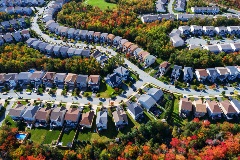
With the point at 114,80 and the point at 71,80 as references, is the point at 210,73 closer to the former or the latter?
the point at 114,80

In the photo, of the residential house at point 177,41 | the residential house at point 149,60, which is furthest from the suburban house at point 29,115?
the residential house at point 177,41

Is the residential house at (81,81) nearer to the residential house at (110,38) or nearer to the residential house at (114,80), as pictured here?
the residential house at (114,80)

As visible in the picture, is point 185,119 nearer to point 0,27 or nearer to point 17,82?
point 17,82

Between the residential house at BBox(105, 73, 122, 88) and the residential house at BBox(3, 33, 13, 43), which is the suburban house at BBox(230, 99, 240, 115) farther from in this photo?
the residential house at BBox(3, 33, 13, 43)

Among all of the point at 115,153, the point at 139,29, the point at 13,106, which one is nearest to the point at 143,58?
the point at 139,29

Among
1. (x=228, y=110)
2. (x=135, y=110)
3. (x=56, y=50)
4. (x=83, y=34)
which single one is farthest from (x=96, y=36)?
(x=228, y=110)

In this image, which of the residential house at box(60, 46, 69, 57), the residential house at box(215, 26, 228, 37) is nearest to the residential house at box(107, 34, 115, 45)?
the residential house at box(60, 46, 69, 57)

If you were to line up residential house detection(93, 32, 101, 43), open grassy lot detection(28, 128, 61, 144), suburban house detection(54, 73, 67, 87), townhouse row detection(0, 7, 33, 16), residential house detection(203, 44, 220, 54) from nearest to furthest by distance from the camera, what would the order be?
open grassy lot detection(28, 128, 61, 144) < suburban house detection(54, 73, 67, 87) < residential house detection(203, 44, 220, 54) < residential house detection(93, 32, 101, 43) < townhouse row detection(0, 7, 33, 16)
